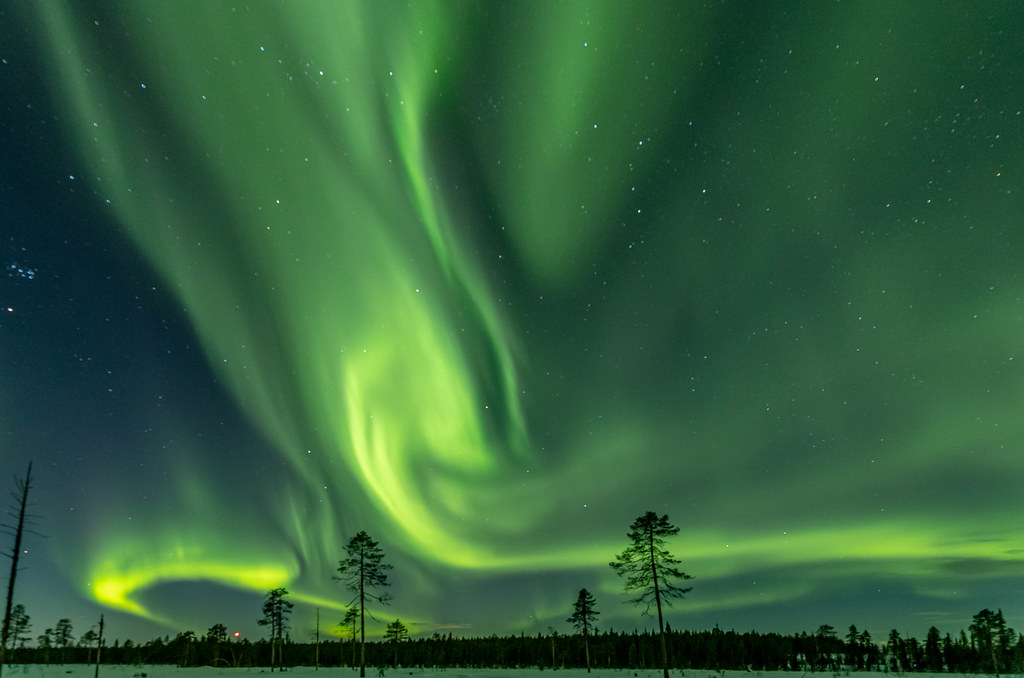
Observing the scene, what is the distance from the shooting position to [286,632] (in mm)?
68875

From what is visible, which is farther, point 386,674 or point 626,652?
point 626,652

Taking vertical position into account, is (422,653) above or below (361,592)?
below

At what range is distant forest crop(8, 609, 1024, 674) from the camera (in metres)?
111

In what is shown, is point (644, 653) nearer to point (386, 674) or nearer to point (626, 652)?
point (626, 652)

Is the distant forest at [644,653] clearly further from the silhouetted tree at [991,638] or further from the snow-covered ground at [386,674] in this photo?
the snow-covered ground at [386,674]

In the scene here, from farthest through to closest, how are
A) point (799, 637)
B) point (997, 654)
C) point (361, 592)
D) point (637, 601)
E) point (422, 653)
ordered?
point (799, 637) → point (422, 653) → point (997, 654) → point (361, 592) → point (637, 601)

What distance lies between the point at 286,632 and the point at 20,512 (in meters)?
55.9

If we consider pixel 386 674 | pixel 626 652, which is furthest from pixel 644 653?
pixel 386 674

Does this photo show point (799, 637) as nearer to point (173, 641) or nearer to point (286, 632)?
point (286, 632)

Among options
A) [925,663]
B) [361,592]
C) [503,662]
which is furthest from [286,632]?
[925,663]

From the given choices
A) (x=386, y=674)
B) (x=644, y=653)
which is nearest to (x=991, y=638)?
(x=644, y=653)

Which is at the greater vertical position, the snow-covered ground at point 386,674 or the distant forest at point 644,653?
the snow-covered ground at point 386,674

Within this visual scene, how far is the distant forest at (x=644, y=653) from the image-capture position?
111 m

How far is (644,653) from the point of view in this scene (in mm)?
118250
